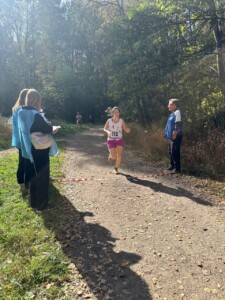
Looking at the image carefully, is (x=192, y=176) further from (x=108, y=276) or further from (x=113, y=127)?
(x=108, y=276)

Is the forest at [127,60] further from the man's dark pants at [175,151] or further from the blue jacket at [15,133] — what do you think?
the blue jacket at [15,133]

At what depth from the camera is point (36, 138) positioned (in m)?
5.25

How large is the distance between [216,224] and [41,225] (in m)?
2.95

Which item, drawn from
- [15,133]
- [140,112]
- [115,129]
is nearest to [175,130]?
[115,129]

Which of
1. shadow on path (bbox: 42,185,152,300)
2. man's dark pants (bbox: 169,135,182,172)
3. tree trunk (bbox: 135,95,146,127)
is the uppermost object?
tree trunk (bbox: 135,95,146,127)

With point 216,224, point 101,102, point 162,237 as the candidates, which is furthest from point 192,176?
point 101,102

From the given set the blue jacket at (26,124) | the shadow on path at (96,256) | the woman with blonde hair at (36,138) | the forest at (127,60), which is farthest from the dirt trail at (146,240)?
the forest at (127,60)

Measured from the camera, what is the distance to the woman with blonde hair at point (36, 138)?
5.17 metres

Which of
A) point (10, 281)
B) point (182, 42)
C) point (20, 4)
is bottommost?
point (10, 281)

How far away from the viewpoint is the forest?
33.3ft

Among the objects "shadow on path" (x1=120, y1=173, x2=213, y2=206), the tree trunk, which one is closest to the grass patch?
"shadow on path" (x1=120, y1=173, x2=213, y2=206)

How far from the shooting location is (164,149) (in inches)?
418

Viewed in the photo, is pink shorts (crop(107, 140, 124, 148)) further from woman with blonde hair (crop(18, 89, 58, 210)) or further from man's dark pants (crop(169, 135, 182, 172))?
woman with blonde hair (crop(18, 89, 58, 210))

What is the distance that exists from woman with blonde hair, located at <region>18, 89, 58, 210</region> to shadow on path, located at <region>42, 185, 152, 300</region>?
2.23 ft
